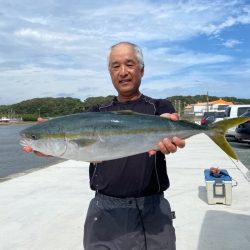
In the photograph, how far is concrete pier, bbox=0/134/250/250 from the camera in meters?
4.93

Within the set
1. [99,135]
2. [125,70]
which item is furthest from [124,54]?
[99,135]

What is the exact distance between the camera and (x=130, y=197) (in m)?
2.87

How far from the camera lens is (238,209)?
6.16 meters

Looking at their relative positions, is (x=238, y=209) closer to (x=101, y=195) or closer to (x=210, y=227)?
(x=210, y=227)

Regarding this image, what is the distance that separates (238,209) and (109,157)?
4.25 m

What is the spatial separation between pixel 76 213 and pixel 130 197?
138 inches

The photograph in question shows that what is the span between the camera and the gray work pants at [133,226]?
9.33ft

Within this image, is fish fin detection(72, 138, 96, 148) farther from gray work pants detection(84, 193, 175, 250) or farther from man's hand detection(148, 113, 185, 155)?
gray work pants detection(84, 193, 175, 250)

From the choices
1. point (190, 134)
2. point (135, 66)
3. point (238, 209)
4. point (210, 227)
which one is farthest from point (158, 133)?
point (238, 209)

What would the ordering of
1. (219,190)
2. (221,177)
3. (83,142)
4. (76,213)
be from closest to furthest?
(83,142) → (76,213) → (219,190) → (221,177)

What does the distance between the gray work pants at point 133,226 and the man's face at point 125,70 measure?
2.72ft

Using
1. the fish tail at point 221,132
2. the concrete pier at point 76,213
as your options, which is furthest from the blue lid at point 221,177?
the fish tail at point 221,132

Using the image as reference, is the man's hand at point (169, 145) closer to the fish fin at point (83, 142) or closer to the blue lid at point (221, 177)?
the fish fin at point (83, 142)

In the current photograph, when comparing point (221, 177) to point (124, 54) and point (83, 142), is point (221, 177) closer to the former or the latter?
point (124, 54)
